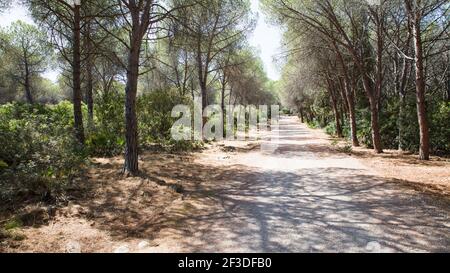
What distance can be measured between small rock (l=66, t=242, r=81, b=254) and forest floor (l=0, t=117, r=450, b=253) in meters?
0.02

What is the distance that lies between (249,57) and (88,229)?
96.7 ft

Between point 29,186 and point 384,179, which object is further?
point 384,179

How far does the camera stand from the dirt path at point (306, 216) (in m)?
4.70

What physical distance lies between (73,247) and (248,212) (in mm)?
2903

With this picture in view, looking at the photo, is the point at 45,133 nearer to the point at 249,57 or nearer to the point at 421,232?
the point at 421,232

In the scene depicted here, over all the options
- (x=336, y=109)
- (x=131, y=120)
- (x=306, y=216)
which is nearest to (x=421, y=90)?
(x=306, y=216)

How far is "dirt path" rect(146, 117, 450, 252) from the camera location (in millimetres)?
4695

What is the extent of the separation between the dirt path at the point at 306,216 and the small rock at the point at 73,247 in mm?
1040

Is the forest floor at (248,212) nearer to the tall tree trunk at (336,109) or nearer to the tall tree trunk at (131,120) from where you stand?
the tall tree trunk at (131,120)

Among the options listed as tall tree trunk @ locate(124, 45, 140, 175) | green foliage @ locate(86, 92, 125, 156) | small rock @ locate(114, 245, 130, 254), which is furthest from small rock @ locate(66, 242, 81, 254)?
green foliage @ locate(86, 92, 125, 156)

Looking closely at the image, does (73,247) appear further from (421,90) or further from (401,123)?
(401,123)

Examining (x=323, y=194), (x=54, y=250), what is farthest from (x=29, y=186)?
(x=323, y=194)

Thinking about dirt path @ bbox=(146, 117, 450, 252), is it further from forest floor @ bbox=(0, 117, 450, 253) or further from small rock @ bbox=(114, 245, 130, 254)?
small rock @ bbox=(114, 245, 130, 254)

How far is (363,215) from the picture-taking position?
5.89m
